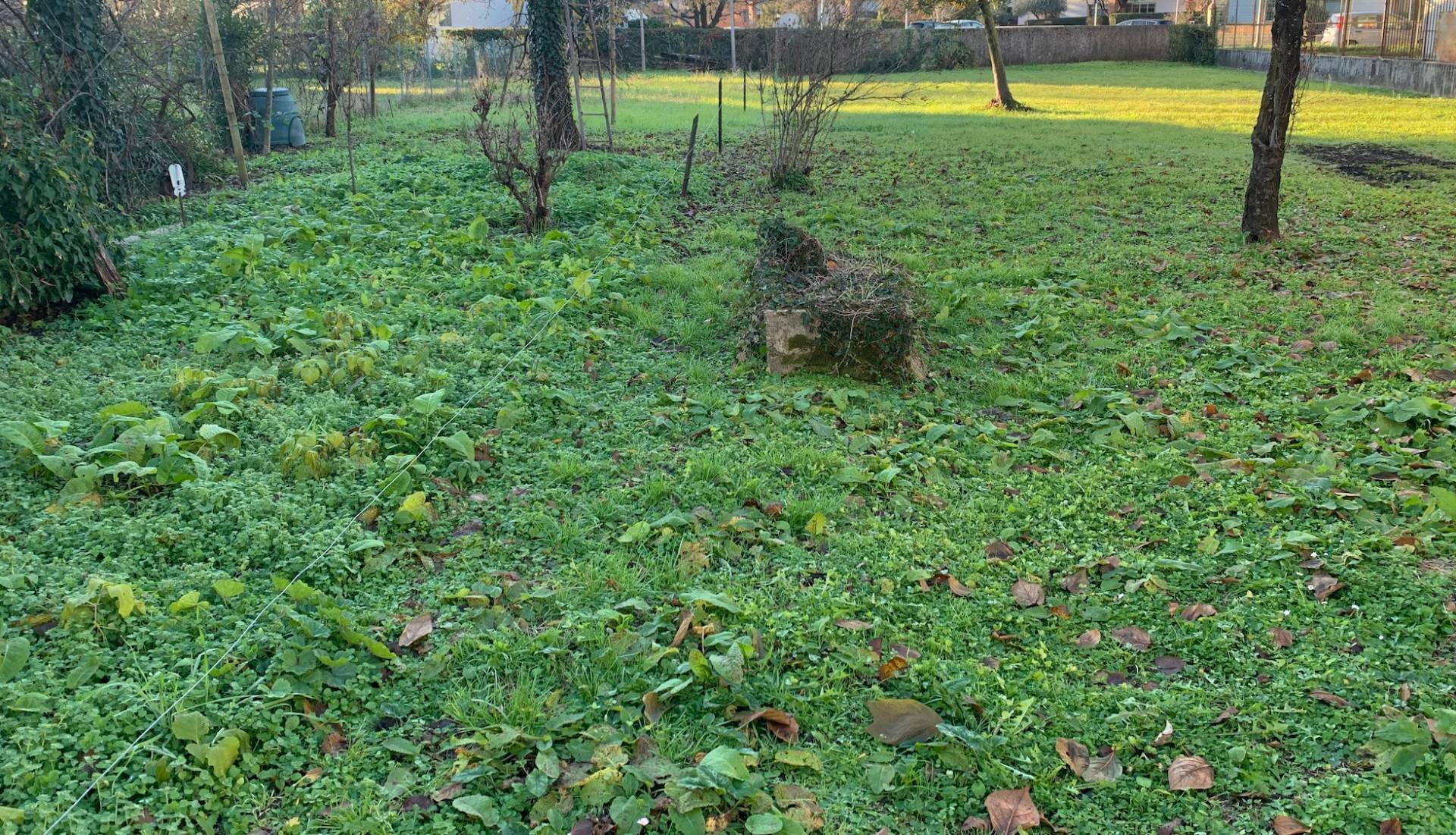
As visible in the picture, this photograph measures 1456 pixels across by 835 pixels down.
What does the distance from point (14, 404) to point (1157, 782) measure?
199 inches

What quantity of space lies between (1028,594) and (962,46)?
3283cm

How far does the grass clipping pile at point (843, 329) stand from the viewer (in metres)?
5.66

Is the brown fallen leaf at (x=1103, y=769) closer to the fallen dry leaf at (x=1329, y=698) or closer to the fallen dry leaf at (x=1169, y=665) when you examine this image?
the fallen dry leaf at (x=1169, y=665)


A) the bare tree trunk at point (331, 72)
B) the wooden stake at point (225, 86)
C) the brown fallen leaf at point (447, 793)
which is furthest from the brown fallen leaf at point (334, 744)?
the bare tree trunk at point (331, 72)

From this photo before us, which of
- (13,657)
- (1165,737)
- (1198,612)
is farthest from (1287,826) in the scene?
(13,657)

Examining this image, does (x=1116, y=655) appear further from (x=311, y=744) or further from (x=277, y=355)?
(x=277, y=355)

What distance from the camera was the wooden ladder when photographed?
1273cm

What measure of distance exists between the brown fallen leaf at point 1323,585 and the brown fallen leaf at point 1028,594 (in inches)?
35.3

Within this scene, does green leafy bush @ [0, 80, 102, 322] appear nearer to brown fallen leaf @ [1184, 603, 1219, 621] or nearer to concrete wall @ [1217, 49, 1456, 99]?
brown fallen leaf @ [1184, 603, 1219, 621]

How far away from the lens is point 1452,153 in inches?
500

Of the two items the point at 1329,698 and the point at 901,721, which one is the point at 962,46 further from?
the point at 901,721

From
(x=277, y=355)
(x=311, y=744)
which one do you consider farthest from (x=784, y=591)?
(x=277, y=355)

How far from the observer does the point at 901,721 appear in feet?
9.66

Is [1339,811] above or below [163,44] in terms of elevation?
below
